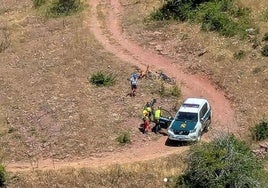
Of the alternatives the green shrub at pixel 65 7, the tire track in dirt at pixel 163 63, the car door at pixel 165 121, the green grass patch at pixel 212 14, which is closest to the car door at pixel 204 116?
the tire track in dirt at pixel 163 63

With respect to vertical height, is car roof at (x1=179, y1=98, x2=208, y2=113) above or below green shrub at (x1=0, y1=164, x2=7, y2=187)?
above

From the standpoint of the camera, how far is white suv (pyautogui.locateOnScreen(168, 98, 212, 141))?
34.4 meters

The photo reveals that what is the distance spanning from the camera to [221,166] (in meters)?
31.1

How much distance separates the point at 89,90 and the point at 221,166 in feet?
42.6

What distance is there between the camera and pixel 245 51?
4369cm

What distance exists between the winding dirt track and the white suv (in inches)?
31.5

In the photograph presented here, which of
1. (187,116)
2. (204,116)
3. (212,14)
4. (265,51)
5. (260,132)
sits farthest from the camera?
(212,14)

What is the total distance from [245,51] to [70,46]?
43.5ft

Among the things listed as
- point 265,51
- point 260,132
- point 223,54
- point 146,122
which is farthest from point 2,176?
point 265,51

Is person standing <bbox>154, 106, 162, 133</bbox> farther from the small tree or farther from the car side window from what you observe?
the small tree

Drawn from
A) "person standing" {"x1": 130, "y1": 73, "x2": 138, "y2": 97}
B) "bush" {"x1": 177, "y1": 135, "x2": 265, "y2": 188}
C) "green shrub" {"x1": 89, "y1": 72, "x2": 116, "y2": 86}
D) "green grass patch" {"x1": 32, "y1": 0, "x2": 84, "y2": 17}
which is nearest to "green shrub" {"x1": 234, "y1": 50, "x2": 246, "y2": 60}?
"person standing" {"x1": 130, "y1": 73, "x2": 138, "y2": 97}

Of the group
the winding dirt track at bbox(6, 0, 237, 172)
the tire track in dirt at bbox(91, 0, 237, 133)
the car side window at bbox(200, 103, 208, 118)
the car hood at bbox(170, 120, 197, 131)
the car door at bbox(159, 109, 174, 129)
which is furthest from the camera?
the tire track in dirt at bbox(91, 0, 237, 133)

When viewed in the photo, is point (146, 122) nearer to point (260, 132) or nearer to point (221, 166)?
point (221, 166)

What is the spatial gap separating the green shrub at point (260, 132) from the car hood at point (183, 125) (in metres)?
3.68
